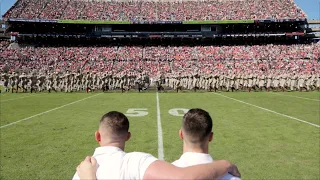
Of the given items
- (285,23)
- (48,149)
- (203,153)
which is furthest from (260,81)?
(285,23)

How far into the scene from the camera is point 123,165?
2023 millimetres

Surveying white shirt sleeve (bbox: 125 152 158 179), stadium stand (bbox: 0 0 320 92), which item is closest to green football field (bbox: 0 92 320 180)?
white shirt sleeve (bbox: 125 152 158 179)

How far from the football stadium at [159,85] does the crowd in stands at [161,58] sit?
7.0 inches

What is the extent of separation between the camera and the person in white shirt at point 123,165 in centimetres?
181

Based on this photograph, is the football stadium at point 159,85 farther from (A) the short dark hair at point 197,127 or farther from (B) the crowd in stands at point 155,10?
(B) the crowd in stands at point 155,10

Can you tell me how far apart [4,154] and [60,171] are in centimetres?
182

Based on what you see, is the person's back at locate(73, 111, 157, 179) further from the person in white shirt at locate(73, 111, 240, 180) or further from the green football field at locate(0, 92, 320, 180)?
the green football field at locate(0, 92, 320, 180)

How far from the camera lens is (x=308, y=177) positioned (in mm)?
5258

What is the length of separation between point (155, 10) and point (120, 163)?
57796 millimetres

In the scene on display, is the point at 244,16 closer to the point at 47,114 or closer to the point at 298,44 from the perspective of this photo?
the point at 298,44

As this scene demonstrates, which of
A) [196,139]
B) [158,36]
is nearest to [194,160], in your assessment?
[196,139]

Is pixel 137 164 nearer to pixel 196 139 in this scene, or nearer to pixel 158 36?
pixel 196 139

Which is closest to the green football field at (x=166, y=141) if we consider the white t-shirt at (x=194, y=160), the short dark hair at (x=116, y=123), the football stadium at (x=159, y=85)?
the football stadium at (x=159, y=85)

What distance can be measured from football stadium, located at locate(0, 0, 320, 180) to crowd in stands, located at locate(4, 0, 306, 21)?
0.57ft
